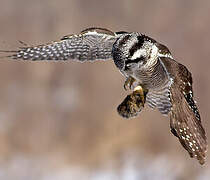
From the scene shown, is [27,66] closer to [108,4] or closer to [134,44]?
[108,4]

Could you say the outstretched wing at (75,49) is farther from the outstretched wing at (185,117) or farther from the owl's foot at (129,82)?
the outstretched wing at (185,117)

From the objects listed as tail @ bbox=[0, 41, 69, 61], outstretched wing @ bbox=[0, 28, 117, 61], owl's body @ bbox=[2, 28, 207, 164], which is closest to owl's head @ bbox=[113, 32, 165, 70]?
owl's body @ bbox=[2, 28, 207, 164]

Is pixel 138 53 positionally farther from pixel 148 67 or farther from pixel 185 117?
pixel 185 117

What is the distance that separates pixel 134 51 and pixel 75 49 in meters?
0.35

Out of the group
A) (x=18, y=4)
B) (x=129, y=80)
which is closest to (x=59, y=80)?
(x=18, y=4)

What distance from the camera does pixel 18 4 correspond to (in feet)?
8.32

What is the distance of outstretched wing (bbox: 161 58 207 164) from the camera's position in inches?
41.3

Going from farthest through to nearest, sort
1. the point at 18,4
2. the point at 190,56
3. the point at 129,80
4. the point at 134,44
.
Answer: the point at 18,4 < the point at 190,56 < the point at 129,80 < the point at 134,44

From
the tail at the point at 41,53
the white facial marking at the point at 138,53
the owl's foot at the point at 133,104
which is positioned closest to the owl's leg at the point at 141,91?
the owl's foot at the point at 133,104

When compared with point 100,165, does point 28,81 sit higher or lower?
higher

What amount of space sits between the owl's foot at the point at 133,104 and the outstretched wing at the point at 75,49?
175 millimetres

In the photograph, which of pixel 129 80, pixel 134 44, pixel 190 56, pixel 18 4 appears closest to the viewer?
pixel 134 44

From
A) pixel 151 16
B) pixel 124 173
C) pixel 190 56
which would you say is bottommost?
pixel 124 173

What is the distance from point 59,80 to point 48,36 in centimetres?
22
